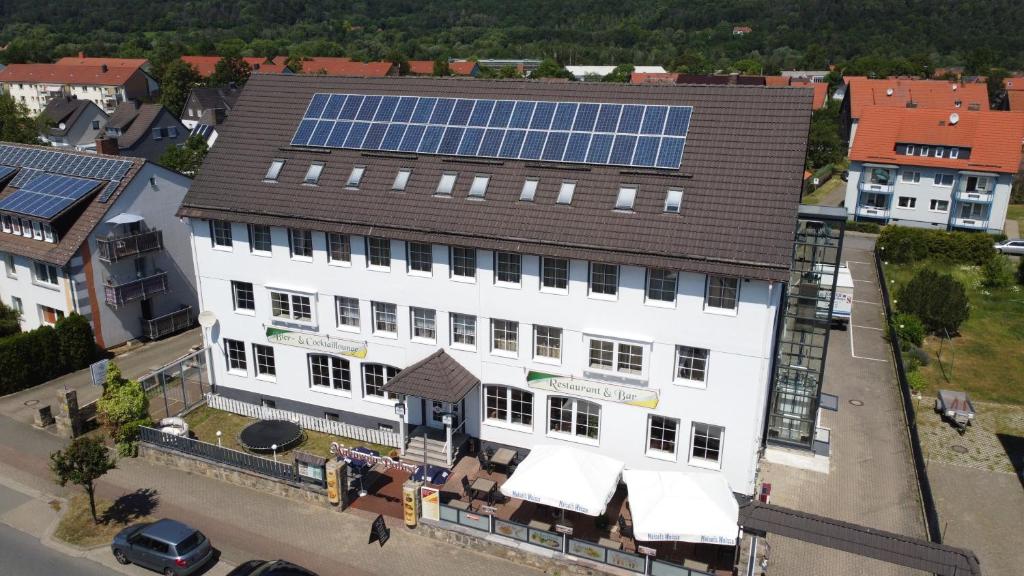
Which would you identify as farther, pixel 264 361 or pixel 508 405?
pixel 264 361

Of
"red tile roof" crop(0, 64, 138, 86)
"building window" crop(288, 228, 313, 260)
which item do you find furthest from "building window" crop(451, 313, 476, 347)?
"red tile roof" crop(0, 64, 138, 86)

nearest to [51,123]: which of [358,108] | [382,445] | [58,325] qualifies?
[58,325]

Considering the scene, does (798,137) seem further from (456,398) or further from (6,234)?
(6,234)

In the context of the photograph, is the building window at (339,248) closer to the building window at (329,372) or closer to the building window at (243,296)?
the building window at (329,372)

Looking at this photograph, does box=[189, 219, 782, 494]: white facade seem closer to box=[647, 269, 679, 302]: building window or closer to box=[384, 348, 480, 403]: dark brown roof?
box=[647, 269, 679, 302]: building window

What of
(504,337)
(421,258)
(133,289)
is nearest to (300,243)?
(421,258)

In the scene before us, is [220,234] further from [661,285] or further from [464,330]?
[661,285]
